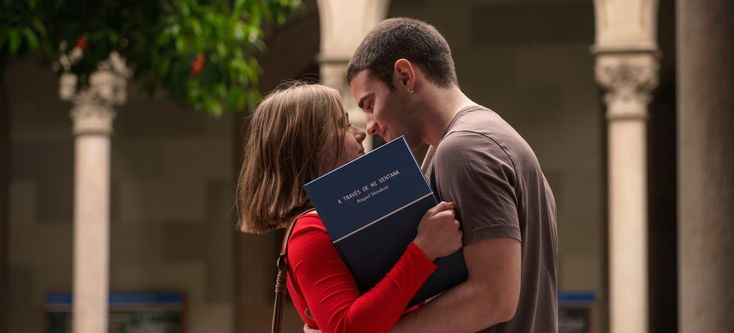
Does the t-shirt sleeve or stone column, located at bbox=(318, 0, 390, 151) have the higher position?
stone column, located at bbox=(318, 0, 390, 151)

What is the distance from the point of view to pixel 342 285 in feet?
7.87

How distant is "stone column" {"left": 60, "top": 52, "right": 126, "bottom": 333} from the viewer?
1305 cm

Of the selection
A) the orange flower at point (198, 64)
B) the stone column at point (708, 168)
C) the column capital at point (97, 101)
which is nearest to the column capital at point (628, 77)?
→ the column capital at point (97, 101)

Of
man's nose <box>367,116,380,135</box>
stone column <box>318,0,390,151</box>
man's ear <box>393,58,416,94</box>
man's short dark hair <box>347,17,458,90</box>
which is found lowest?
man's nose <box>367,116,380,135</box>

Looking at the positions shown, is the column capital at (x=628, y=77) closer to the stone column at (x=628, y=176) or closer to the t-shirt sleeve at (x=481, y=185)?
the stone column at (x=628, y=176)

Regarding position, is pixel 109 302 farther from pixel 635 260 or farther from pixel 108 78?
pixel 635 260

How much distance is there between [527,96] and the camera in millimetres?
15148

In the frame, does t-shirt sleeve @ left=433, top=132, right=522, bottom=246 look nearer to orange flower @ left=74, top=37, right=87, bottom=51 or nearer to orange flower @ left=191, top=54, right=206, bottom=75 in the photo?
orange flower @ left=74, top=37, right=87, bottom=51

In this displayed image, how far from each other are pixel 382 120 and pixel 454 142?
20cm

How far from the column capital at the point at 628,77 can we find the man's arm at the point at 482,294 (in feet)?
33.6

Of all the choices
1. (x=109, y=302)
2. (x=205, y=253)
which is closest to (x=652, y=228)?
(x=205, y=253)

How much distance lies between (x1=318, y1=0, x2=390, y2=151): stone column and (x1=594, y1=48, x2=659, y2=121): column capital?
215 centimetres

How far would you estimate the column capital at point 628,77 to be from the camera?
40.4 feet

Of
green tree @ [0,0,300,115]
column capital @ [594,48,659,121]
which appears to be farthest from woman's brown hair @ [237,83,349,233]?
column capital @ [594,48,659,121]
